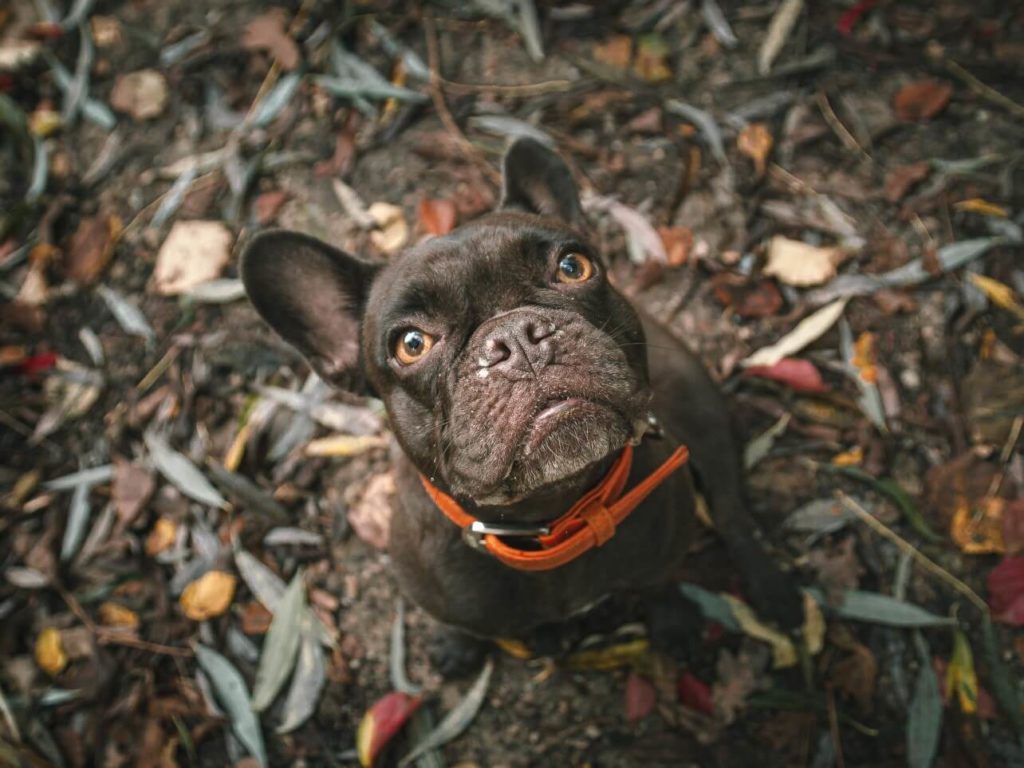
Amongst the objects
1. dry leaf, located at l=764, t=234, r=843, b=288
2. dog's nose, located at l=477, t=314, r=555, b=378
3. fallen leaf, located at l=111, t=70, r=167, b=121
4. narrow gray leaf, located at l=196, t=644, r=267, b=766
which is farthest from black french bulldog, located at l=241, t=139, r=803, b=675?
fallen leaf, located at l=111, t=70, r=167, b=121

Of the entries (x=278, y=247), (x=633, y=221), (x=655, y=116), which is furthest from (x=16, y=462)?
(x=655, y=116)

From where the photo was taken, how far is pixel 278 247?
2.79 meters

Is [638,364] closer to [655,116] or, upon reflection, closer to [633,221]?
[633,221]

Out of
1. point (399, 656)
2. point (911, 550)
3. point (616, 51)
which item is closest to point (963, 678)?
point (911, 550)

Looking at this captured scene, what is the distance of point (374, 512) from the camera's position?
391 centimetres

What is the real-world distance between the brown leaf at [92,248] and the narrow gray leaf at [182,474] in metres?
1.19

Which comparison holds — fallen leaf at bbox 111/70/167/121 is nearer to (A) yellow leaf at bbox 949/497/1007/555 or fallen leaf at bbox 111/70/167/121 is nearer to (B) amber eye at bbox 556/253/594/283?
(B) amber eye at bbox 556/253/594/283

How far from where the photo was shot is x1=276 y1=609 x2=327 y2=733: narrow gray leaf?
370cm

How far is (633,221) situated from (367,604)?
2.34 metres

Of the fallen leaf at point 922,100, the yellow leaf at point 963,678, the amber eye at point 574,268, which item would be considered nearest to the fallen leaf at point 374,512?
the amber eye at point 574,268

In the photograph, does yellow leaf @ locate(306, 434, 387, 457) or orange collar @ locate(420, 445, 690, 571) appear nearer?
orange collar @ locate(420, 445, 690, 571)

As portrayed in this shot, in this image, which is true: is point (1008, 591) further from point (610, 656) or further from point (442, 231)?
point (442, 231)

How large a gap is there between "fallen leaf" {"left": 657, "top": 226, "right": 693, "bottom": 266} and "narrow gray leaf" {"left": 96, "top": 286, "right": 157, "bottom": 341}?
2800mm

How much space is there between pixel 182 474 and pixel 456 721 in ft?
5.92
